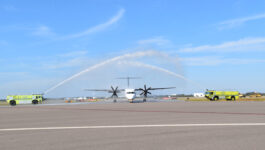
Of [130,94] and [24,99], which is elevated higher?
[130,94]

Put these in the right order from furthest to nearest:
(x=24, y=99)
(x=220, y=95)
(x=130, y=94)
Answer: (x=220, y=95) → (x=24, y=99) → (x=130, y=94)

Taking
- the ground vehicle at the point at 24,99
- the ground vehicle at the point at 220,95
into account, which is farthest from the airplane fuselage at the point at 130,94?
the ground vehicle at the point at 24,99

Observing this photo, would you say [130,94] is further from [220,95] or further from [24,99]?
[24,99]

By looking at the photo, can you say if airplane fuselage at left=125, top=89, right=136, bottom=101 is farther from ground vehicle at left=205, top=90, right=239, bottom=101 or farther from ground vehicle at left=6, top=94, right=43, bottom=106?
ground vehicle at left=6, top=94, right=43, bottom=106

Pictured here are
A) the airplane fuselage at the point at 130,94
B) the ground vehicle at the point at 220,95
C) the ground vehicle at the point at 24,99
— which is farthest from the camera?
the ground vehicle at the point at 220,95

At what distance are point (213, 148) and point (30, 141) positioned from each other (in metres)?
6.05

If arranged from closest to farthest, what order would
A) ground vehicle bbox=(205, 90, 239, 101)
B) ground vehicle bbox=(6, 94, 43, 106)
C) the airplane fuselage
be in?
1. the airplane fuselage
2. ground vehicle bbox=(6, 94, 43, 106)
3. ground vehicle bbox=(205, 90, 239, 101)

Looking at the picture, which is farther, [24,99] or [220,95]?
[220,95]

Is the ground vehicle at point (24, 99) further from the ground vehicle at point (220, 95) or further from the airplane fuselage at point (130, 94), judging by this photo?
the ground vehicle at point (220, 95)

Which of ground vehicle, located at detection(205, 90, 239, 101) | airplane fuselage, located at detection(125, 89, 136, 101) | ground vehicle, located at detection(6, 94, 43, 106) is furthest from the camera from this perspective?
ground vehicle, located at detection(205, 90, 239, 101)

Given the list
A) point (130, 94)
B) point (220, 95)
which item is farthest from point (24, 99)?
point (220, 95)

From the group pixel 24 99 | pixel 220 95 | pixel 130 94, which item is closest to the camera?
pixel 130 94

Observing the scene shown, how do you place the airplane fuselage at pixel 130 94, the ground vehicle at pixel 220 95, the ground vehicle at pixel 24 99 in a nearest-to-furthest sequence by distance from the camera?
1. the airplane fuselage at pixel 130 94
2. the ground vehicle at pixel 24 99
3. the ground vehicle at pixel 220 95

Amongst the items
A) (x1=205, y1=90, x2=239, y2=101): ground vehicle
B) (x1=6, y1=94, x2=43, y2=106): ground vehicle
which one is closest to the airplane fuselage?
(x1=205, y1=90, x2=239, y2=101): ground vehicle
